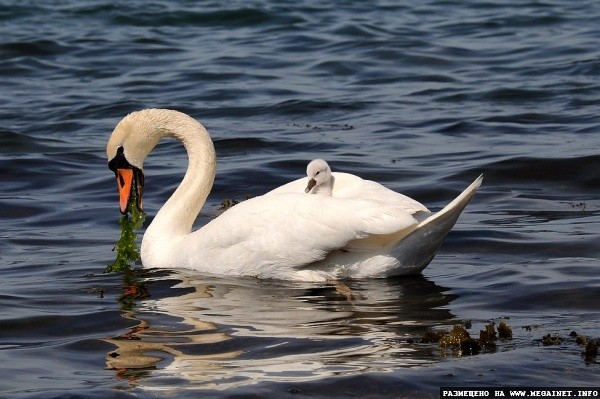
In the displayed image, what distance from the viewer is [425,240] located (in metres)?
8.15

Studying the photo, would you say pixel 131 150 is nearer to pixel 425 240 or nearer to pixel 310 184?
pixel 310 184

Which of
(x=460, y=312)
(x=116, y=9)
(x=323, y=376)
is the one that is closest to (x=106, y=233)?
(x=460, y=312)

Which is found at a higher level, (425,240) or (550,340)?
(425,240)

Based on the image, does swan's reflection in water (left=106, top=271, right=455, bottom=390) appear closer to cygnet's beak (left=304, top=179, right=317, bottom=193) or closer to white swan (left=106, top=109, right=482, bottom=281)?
white swan (left=106, top=109, right=482, bottom=281)

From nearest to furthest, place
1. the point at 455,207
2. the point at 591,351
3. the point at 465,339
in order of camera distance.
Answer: the point at 591,351
the point at 465,339
the point at 455,207

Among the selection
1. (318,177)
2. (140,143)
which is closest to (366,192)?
(318,177)

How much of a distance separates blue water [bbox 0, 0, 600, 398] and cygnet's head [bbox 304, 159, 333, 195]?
0.76 m

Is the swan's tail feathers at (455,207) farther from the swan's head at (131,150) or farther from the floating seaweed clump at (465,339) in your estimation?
the swan's head at (131,150)

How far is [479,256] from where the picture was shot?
9297 millimetres

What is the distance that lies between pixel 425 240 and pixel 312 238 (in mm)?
682

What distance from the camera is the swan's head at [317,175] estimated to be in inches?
347

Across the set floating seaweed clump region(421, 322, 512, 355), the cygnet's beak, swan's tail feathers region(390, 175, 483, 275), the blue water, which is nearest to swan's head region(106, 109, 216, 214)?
the blue water

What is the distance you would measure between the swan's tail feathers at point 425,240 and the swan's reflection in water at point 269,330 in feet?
0.41

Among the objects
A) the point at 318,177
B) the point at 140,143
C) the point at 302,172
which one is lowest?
the point at 302,172
